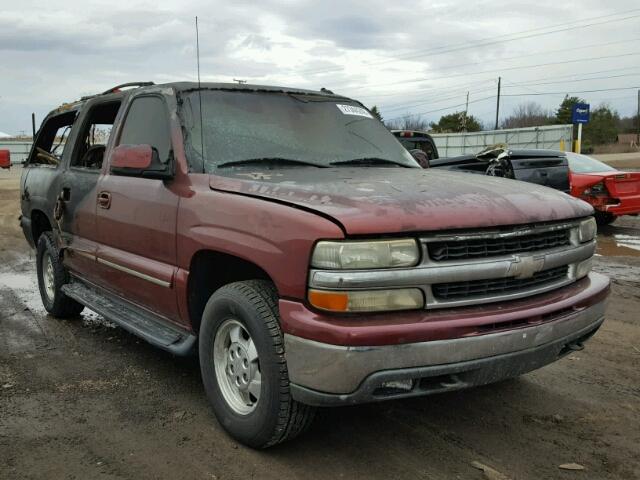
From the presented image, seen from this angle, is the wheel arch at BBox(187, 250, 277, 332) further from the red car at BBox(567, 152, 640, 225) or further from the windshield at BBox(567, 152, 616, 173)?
the windshield at BBox(567, 152, 616, 173)

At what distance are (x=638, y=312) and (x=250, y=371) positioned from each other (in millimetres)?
4350

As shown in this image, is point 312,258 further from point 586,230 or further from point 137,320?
point 137,320

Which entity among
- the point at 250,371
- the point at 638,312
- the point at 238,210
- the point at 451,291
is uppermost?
the point at 238,210

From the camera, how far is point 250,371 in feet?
10.2

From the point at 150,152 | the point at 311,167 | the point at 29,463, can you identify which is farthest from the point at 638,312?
the point at 29,463

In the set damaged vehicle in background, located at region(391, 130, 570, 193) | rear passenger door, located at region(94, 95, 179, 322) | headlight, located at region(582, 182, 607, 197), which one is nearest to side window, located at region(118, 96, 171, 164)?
rear passenger door, located at region(94, 95, 179, 322)

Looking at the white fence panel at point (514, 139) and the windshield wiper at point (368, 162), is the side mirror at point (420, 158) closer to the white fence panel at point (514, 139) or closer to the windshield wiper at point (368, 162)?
the windshield wiper at point (368, 162)

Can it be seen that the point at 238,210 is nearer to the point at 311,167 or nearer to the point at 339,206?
the point at 339,206

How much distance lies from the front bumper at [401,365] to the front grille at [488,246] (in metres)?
0.36

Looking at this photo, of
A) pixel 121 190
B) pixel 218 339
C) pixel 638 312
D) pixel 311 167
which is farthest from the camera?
pixel 638 312

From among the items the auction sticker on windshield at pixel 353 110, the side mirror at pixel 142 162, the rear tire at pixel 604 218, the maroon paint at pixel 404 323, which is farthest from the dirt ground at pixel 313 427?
the rear tire at pixel 604 218

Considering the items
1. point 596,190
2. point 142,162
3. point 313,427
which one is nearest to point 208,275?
point 142,162

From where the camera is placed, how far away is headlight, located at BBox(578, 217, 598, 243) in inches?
134

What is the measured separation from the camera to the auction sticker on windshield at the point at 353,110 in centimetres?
456
